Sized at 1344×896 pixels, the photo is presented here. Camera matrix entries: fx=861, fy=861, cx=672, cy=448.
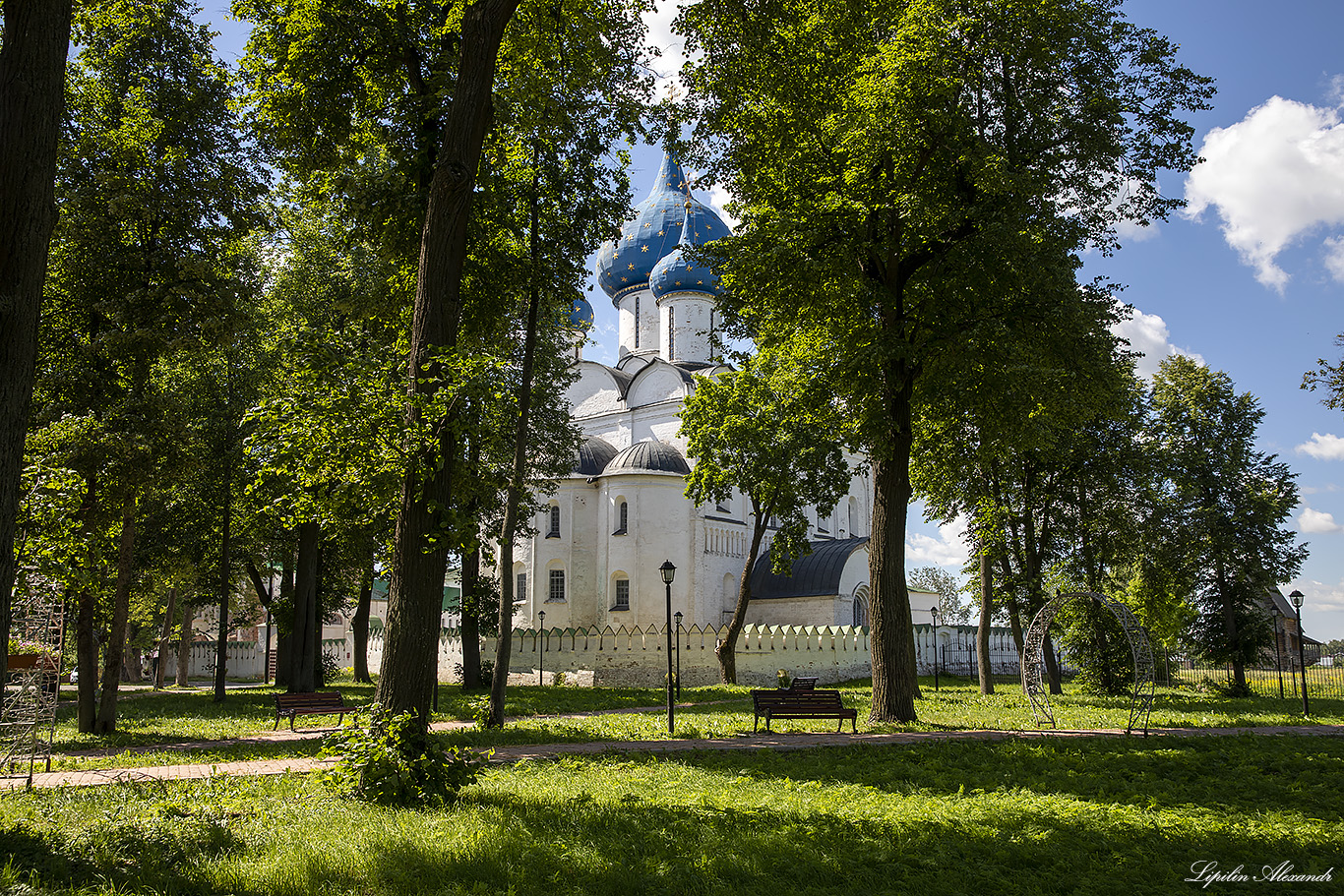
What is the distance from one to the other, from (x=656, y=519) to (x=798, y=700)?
65.3 ft

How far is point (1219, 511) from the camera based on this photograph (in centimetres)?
2817

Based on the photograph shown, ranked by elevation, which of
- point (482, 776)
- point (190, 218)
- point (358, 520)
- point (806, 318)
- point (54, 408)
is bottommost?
point (482, 776)

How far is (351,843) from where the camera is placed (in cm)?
582

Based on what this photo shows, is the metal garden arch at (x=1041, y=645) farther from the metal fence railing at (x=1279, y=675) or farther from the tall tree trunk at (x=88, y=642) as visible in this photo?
the tall tree trunk at (x=88, y=642)

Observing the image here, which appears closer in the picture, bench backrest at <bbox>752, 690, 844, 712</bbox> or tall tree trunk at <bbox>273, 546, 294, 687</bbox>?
bench backrest at <bbox>752, 690, 844, 712</bbox>

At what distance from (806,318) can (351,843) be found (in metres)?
12.3

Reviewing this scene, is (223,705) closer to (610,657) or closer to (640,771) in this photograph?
(610,657)

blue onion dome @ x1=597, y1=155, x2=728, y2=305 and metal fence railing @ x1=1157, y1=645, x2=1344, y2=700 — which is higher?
blue onion dome @ x1=597, y1=155, x2=728, y2=305

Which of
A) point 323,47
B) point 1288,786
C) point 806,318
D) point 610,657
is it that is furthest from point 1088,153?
point 610,657

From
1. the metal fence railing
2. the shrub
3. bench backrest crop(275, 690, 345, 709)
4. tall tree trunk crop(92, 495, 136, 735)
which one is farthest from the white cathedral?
the shrub

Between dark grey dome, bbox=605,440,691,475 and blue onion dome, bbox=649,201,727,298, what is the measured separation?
8.24m

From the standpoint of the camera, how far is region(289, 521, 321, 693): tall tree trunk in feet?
73.9

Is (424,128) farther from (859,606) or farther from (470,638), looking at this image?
(859,606)

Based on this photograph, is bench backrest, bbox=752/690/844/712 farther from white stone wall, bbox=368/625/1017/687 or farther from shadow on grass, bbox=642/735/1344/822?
white stone wall, bbox=368/625/1017/687
